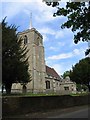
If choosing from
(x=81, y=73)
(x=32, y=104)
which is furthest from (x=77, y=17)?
(x=81, y=73)

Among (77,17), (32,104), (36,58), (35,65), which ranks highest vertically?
(36,58)

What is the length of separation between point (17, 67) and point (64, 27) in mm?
31852

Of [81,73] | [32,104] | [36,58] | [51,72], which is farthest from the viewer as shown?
[51,72]

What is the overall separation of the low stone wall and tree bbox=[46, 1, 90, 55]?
821 centimetres

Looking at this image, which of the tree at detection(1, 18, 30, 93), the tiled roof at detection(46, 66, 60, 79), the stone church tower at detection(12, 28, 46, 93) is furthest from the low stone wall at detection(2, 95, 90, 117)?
the tiled roof at detection(46, 66, 60, 79)

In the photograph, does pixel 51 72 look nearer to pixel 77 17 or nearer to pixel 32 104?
pixel 32 104

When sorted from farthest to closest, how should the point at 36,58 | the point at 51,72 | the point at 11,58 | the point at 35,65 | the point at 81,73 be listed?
the point at 51,72
the point at 36,58
the point at 35,65
the point at 81,73
the point at 11,58

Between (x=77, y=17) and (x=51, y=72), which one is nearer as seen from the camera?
(x=77, y=17)

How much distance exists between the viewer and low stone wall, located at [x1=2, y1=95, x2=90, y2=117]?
19.2 meters

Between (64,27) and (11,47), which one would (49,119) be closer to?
(64,27)

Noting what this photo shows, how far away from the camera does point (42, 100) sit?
78.7 feet

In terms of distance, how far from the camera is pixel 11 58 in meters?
43.3

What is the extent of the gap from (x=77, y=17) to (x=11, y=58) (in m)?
31.2

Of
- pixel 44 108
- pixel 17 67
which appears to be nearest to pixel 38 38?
pixel 17 67
